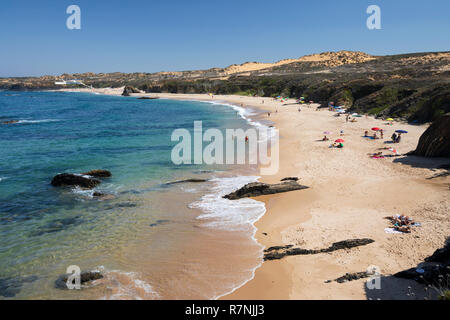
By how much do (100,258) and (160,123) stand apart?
4053 centimetres

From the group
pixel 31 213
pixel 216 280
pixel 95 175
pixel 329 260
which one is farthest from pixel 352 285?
pixel 95 175

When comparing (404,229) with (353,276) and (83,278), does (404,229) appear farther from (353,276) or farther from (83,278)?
(83,278)

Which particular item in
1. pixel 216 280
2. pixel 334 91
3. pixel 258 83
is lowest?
pixel 216 280

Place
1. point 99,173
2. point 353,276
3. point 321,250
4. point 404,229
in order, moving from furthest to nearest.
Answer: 1. point 99,173
2. point 404,229
3. point 321,250
4. point 353,276

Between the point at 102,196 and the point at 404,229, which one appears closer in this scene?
the point at 404,229

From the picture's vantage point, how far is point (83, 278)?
9.64 m

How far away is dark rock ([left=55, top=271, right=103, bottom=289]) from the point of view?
31.2 feet

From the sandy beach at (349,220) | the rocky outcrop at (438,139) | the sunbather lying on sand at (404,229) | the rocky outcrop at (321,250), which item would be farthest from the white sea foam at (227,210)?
the rocky outcrop at (438,139)

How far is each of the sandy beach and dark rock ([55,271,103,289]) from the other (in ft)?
15.1

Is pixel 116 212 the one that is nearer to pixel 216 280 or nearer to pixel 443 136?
pixel 216 280

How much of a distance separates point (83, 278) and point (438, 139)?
22228mm

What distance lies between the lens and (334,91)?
2256 inches

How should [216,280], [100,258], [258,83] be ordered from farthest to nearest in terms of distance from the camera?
1. [258,83]
2. [100,258]
3. [216,280]

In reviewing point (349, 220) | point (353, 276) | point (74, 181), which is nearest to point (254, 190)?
point (349, 220)
